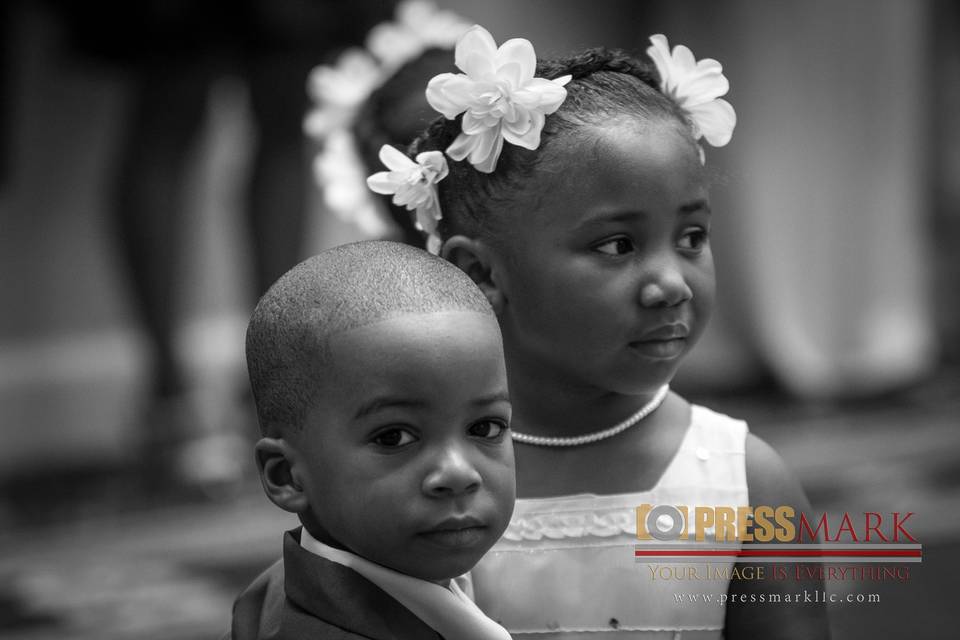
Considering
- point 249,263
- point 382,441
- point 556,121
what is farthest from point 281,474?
point 249,263

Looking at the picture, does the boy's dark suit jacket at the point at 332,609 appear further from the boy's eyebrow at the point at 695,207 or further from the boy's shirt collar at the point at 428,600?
the boy's eyebrow at the point at 695,207

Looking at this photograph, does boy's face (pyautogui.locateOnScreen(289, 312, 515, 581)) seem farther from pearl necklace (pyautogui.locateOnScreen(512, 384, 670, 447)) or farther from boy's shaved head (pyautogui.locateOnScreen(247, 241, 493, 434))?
pearl necklace (pyautogui.locateOnScreen(512, 384, 670, 447))

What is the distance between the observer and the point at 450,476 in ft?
3.51

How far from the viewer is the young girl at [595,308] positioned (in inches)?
52.7

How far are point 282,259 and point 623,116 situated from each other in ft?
7.17

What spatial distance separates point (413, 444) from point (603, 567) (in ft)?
1.38

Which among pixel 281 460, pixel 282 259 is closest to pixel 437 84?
pixel 281 460

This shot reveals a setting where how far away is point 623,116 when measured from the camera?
1.36m

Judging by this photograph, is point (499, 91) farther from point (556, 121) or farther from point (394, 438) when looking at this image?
point (394, 438)

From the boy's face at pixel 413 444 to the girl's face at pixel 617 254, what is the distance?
255 mm

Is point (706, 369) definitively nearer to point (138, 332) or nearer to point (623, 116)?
point (138, 332)

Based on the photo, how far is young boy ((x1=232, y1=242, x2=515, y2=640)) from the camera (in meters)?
1.08

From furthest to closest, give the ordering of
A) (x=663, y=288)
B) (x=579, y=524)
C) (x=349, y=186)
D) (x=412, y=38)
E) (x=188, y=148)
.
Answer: (x=188, y=148) → (x=412, y=38) → (x=349, y=186) → (x=579, y=524) → (x=663, y=288)

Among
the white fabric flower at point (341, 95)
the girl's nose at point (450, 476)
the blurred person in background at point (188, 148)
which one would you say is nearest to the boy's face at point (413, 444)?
the girl's nose at point (450, 476)
